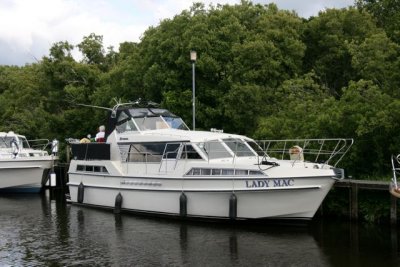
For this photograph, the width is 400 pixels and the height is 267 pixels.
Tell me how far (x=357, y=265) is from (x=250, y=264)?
8.43 ft

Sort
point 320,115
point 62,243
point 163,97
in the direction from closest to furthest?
point 62,243 → point 320,115 → point 163,97

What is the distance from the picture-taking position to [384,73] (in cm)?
2034

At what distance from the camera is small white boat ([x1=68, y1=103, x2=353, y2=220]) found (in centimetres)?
1569

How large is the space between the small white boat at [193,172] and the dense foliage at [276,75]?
122cm

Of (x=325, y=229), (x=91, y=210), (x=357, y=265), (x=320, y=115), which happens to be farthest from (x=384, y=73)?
(x=91, y=210)

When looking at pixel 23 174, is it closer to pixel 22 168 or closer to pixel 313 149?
pixel 22 168

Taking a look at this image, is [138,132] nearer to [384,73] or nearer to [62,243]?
[62,243]

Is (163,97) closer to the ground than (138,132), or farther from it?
farther from it

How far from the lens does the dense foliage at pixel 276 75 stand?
18.4 m

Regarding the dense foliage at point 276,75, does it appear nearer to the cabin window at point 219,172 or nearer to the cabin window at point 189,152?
the cabin window at point 219,172

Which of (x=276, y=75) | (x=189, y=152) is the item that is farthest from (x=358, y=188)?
(x=276, y=75)

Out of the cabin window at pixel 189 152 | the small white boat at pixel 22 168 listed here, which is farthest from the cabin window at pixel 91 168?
the small white boat at pixel 22 168

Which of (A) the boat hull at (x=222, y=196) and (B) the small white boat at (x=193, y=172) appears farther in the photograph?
(B) the small white boat at (x=193, y=172)

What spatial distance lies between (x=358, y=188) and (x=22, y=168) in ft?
56.3
